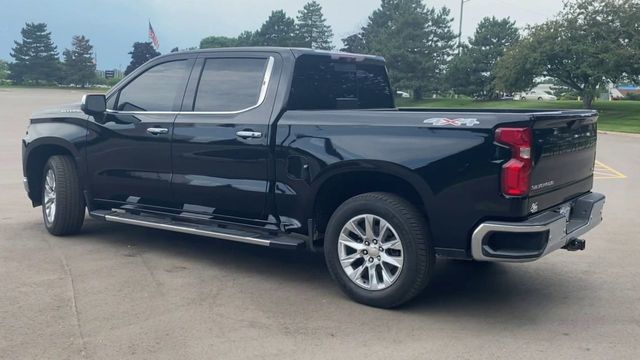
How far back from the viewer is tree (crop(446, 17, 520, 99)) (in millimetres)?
54531

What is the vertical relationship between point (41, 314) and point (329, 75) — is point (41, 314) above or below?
below

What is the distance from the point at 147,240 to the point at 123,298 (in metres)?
2.11

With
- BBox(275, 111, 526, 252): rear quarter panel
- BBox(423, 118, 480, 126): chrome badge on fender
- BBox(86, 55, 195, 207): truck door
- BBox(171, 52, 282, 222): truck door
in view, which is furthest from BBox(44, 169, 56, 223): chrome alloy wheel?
BBox(423, 118, 480, 126): chrome badge on fender

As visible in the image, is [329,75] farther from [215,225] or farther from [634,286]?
[634,286]

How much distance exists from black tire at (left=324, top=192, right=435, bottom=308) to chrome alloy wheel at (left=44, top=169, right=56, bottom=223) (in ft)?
11.7

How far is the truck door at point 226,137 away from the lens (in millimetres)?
5605

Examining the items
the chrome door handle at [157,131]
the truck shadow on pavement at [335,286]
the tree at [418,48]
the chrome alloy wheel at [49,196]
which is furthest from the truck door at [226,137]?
the tree at [418,48]

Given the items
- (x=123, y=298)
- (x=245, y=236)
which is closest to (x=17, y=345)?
(x=123, y=298)

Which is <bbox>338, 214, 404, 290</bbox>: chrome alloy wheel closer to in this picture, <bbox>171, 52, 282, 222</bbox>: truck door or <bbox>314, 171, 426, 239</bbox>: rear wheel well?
<bbox>314, 171, 426, 239</bbox>: rear wheel well

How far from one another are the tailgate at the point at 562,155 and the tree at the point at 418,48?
54.1 metres

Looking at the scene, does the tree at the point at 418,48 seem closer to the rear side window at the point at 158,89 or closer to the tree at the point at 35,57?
the tree at the point at 35,57

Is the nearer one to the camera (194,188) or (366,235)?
(366,235)

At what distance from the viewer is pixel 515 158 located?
14.6 ft

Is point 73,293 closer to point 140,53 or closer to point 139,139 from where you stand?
point 139,139
